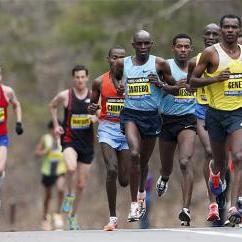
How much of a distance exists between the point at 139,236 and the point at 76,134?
686cm

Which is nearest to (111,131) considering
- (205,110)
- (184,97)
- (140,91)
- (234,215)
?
(140,91)

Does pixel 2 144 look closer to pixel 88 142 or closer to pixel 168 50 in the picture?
pixel 88 142

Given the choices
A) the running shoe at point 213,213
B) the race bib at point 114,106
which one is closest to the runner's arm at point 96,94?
the race bib at point 114,106

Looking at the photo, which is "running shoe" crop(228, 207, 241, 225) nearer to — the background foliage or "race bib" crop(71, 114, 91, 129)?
"race bib" crop(71, 114, 91, 129)

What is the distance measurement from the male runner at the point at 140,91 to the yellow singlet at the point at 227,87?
36.2 inches

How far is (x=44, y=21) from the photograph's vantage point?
5416 cm

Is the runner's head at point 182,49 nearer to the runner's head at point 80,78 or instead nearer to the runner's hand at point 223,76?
the runner's hand at point 223,76

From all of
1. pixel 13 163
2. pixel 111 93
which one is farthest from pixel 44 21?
pixel 111 93

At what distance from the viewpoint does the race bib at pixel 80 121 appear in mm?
21109

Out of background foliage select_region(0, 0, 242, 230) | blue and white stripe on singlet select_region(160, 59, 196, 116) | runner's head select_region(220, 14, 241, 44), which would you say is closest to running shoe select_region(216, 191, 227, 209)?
blue and white stripe on singlet select_region(160, 59, 196, 116)

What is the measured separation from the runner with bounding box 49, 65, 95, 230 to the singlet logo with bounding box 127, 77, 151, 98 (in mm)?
4665

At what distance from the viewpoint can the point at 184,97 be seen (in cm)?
1750

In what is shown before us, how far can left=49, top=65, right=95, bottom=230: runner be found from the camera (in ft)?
69.3

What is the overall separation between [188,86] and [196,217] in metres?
19.4
